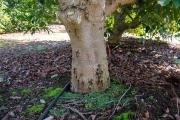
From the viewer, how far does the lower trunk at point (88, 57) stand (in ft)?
11.6

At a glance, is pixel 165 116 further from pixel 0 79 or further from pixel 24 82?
pixel 0 79

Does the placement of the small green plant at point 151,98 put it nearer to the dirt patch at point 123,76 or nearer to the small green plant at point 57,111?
the dirt patch at point 123,76

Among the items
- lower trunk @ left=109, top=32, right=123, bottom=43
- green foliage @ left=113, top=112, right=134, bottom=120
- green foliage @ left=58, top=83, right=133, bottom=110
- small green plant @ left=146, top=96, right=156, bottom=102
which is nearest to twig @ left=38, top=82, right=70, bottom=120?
green foliage @ left=58, top=83, right=133, bottom=110

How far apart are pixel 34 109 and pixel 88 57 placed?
0.75m

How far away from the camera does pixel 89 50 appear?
11.7 feet

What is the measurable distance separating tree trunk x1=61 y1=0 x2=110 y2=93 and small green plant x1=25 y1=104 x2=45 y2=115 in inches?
17.2

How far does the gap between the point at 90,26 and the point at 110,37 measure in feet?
8.28

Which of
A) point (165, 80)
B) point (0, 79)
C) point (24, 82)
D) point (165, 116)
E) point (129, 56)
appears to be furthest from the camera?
point (129, 56)

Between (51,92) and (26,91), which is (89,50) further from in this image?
(26,91)

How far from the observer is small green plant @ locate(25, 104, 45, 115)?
343 centimetres

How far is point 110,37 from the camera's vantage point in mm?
6035

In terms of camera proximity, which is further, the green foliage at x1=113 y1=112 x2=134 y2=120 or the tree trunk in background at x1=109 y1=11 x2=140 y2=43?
the tree trunk in background at x1=109 y1=11 x2=140 y2=43

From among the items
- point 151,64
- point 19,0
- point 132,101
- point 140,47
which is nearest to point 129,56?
point 151,64

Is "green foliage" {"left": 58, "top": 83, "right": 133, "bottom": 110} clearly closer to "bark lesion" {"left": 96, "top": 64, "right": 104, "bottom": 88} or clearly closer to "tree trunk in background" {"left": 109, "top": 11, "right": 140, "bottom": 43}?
"bark lesion" {"left": 96, "top": 64, "right": 104, "bottom": 88}
